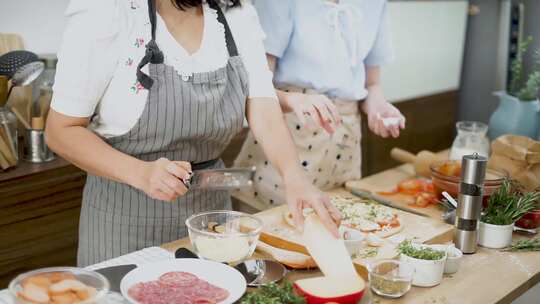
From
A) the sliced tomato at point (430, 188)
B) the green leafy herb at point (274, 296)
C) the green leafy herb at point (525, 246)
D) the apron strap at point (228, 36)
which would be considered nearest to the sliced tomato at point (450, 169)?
the sliced tomato at point (430, 188)

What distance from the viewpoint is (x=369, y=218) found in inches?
75.2

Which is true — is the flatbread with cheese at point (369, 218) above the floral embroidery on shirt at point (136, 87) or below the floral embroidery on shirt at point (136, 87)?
below

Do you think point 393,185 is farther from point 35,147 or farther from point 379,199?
point 35,147

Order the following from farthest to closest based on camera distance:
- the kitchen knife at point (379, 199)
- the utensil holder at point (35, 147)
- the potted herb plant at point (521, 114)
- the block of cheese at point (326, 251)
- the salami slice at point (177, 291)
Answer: the potted herb plant at point (521, 114), the utensil holder at point (35, 147), the kitchen knife at point (379, 199), the block of cheese at point (326, 251), the salami slice at point (177, 291)

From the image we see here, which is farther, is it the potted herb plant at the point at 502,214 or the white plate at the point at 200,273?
the potted herb plant at the point at 502,214

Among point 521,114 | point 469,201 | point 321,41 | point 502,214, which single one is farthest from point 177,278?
point 521,114

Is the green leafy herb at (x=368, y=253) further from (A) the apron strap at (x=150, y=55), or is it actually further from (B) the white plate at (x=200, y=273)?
(A) the apron strap at (x=150, y=55)

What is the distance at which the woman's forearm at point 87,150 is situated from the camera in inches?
61.8

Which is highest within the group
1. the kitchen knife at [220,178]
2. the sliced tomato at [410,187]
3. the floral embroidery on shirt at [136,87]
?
the floral embroidery on shirt at [136,87]

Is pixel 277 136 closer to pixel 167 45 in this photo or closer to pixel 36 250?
pixel 167 45

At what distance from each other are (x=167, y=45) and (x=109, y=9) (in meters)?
0.18

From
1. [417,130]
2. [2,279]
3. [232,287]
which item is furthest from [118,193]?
[417,130]

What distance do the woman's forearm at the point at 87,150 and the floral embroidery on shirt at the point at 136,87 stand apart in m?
0.14

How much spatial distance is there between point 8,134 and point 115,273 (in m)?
1.03
